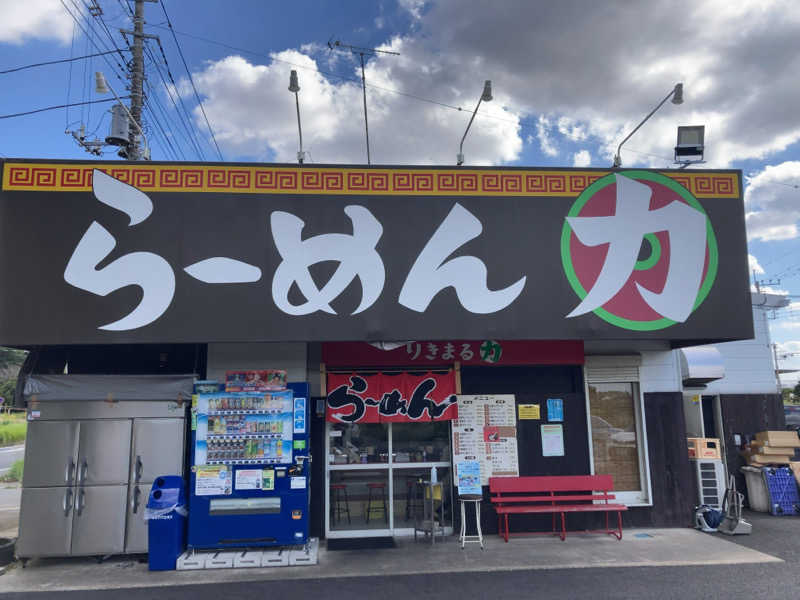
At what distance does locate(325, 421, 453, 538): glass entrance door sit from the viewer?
9789 millimetres

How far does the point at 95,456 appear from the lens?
8672 mm

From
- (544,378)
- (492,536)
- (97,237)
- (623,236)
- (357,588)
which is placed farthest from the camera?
(544,378)

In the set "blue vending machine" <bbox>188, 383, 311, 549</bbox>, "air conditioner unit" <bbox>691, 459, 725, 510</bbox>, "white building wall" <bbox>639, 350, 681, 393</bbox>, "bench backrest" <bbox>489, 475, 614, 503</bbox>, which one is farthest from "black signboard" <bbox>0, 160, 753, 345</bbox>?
"air conditioner unit" <bbox>691, 459, 725, 510</bbox>

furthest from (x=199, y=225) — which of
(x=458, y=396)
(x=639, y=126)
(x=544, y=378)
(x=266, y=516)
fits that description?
(x=639, y=126)

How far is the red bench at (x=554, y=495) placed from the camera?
953 cm

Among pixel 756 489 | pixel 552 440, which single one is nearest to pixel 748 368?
pixel 756 489

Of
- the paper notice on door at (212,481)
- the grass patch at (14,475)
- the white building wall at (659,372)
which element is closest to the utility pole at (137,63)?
the grass patch at (14,475)

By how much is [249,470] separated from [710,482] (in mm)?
8454

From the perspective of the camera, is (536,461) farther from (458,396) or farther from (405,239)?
(405,239)

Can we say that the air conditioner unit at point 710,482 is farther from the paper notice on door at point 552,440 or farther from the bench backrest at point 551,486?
the paper notice on door at point 552,440

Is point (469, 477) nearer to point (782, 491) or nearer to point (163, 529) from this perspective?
point (163, 529)

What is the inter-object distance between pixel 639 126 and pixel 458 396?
6.07 metres

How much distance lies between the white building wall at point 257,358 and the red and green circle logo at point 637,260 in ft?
15.1

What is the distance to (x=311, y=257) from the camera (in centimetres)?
858
